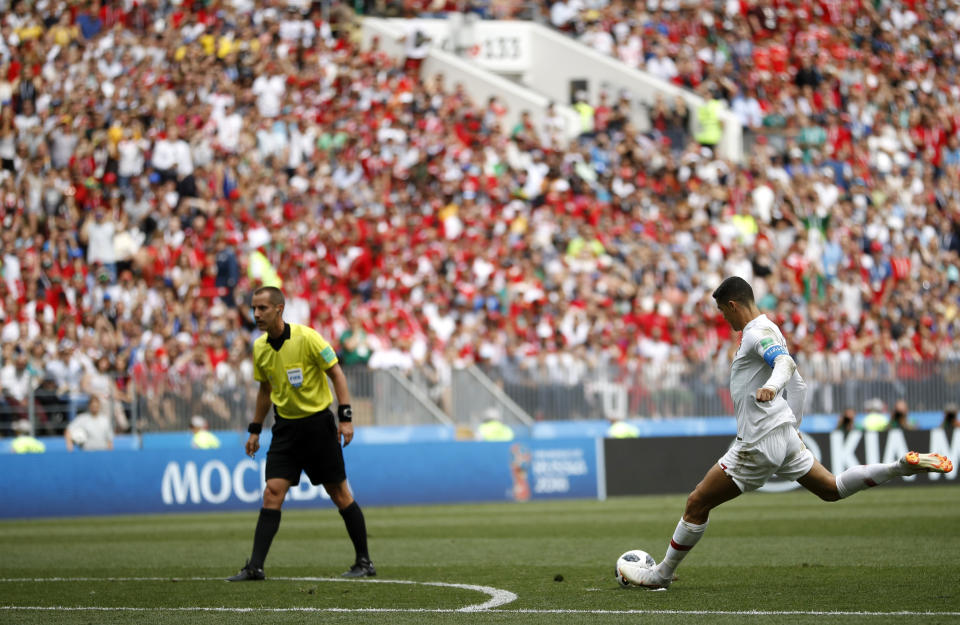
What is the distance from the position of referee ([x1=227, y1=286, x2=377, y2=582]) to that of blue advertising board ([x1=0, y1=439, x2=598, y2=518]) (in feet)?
34.2

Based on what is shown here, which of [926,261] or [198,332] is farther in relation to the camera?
[926,261]

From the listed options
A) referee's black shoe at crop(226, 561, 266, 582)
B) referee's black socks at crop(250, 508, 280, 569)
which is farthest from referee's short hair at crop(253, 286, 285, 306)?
referee's black shoe at crop(226, 561, 266, 582)

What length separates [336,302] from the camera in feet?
87.7

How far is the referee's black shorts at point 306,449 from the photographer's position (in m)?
11.5

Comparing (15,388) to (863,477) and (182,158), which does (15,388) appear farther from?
(863,477)

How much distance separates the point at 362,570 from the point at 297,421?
121cm

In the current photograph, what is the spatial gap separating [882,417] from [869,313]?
5.31 metres

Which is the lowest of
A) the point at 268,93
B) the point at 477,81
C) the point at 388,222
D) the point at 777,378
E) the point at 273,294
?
the point at 777,378

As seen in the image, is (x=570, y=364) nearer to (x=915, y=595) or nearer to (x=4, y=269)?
(x=4, y=269)

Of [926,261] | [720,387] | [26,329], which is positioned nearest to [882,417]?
[720,387]

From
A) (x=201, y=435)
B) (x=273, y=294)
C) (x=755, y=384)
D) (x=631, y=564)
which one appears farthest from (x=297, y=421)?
(x=201, y=435)

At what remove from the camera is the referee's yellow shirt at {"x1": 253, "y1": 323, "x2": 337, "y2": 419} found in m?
11.4

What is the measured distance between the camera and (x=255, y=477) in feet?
73.2

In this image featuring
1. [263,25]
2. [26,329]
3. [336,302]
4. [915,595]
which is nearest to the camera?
[915,595]
